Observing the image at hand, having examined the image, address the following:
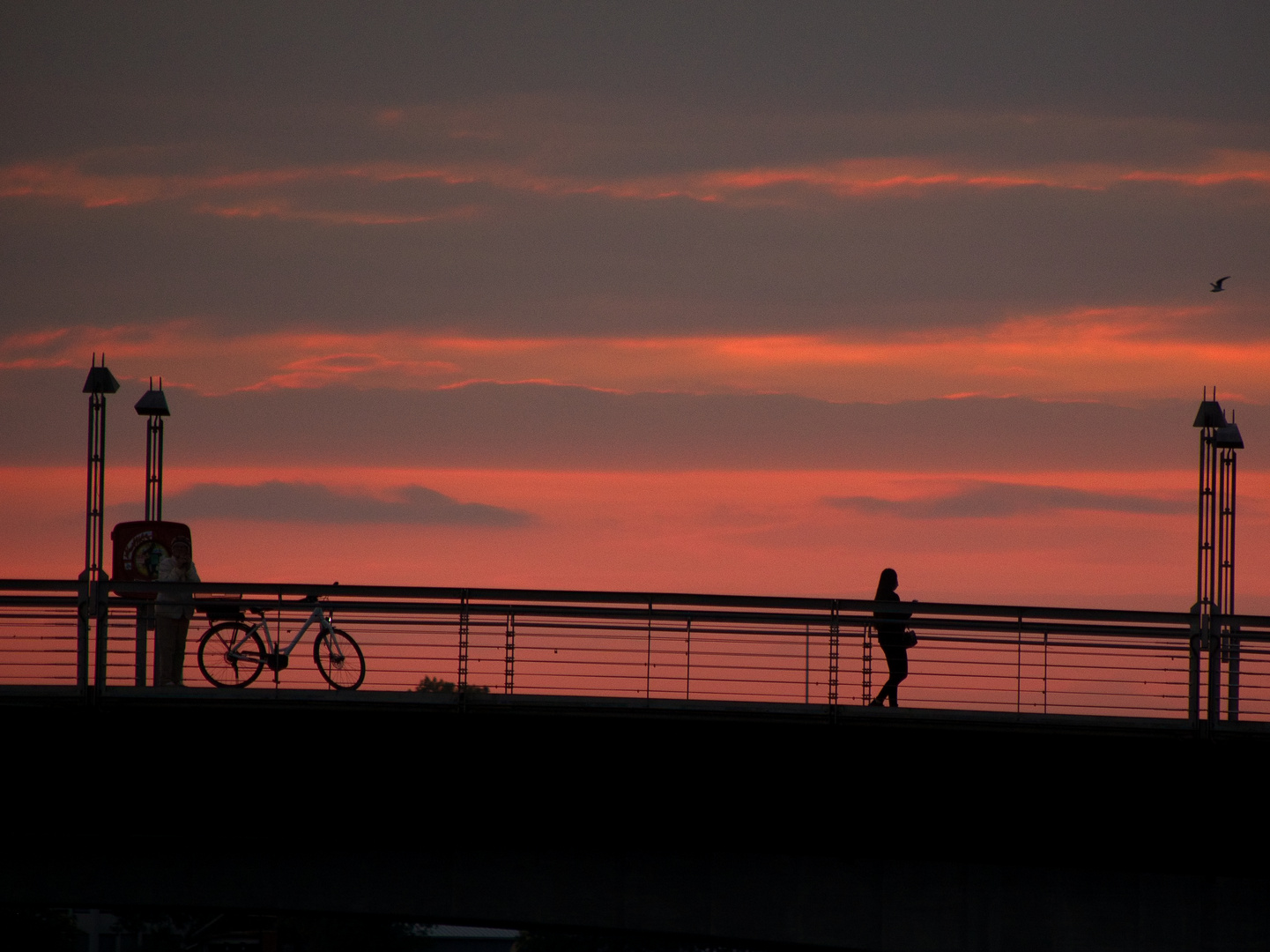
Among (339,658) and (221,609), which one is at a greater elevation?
(221,609)

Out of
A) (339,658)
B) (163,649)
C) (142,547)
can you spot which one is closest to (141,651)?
(163,649)

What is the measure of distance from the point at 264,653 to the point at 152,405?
4086 millimetres

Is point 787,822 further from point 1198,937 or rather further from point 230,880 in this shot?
point 230,880

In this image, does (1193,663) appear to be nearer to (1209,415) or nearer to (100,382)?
(1209,415)

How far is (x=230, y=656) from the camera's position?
20797mm

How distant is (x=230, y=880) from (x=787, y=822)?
18.3 feet

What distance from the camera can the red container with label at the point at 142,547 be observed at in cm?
2205

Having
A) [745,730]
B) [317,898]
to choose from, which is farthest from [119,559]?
[745,730]

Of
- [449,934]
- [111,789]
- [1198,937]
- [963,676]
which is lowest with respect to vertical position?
[449,934]

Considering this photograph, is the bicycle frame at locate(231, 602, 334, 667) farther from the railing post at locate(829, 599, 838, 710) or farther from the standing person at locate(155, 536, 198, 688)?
the railing post at locate(829, 599, 838, 710)

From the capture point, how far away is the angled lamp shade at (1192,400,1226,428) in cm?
2209

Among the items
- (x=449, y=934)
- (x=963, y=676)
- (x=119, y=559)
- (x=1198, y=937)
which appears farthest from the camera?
(x=449, y=934)

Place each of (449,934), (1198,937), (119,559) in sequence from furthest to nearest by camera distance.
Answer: (449,934), (119,559), (1198,937)

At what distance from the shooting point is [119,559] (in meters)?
22.1
